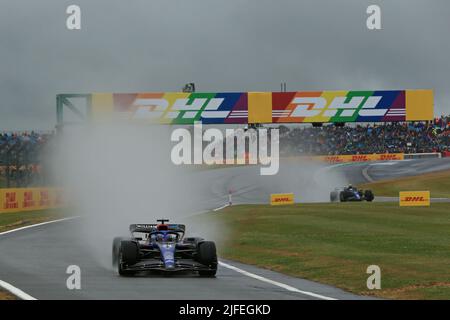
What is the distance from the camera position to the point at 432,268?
2000cm

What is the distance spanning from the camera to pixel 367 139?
368ft

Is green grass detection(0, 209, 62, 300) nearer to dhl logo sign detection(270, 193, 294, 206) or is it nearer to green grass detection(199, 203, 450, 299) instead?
green grass detection(199, 203, 450, 299)

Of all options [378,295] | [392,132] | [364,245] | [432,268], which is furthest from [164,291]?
[392,132]

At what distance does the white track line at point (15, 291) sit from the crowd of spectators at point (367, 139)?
88486 mm

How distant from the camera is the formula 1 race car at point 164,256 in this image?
1852cm

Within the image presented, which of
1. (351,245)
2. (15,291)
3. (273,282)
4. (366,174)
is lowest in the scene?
(351,245)

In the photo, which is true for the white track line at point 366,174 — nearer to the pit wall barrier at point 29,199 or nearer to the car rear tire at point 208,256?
the pit wall barrier at point 29,199

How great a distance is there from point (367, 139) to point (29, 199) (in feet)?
222

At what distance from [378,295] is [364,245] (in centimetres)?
1019

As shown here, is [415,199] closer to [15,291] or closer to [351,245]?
[351,245]

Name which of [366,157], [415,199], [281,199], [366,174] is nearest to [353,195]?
[281,199]

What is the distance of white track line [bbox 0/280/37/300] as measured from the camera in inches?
579

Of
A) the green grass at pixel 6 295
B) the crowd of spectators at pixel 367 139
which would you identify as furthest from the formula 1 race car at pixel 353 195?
the crowd of spectators at pixel 367 139
